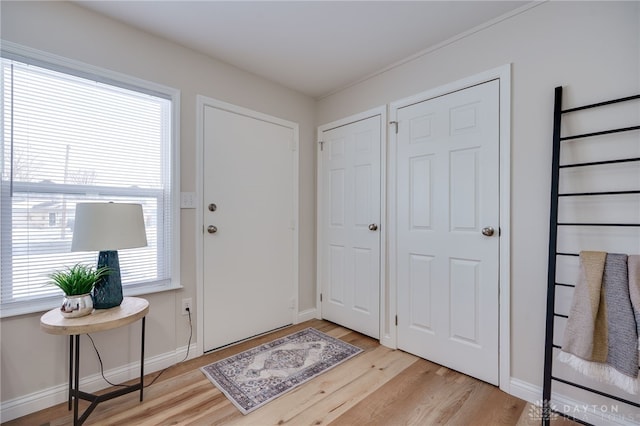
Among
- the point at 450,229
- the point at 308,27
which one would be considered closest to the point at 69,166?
the point at 308,27

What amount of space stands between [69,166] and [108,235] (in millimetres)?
637

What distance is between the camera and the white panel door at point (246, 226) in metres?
2.35

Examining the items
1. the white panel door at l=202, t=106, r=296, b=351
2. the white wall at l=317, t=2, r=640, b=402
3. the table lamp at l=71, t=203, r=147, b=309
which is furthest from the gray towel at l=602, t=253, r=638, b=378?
the table lamp at l=71, t=203, r=147, b=309

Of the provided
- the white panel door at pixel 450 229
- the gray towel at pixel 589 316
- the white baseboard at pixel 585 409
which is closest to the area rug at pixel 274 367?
the white panel door at pixel 450 229

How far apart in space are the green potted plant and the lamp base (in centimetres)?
6

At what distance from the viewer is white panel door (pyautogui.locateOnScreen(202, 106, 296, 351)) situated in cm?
235

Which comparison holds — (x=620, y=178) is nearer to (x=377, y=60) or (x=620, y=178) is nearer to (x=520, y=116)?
(x=520, y=116)

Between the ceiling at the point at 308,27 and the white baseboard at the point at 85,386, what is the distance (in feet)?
7.52

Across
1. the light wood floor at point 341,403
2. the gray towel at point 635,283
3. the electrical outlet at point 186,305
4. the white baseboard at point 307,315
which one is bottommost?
the light wood floor at point 341,403

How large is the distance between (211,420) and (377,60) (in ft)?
8.93

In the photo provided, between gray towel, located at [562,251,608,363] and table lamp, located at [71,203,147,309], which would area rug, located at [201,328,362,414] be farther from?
gray towel, located at [562,251,608,363]

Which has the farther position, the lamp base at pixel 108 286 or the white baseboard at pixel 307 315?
the white baseboard at pixel 307 315

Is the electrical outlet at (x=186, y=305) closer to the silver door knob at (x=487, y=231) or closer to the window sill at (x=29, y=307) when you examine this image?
the window sill at (x=29, y=307)

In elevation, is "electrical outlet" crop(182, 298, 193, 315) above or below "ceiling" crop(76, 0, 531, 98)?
below
